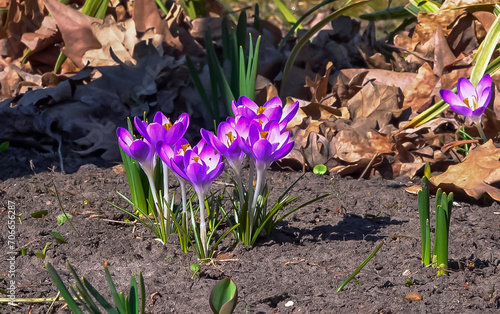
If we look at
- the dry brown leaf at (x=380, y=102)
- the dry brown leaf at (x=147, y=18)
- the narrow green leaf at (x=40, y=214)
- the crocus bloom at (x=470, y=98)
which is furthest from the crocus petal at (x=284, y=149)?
the dry brown leaf at (x=147, y=18)

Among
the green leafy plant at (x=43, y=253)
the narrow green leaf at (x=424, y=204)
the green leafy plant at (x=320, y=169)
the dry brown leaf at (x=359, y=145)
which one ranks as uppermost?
the narrow green leaf at (x=424, y=204)

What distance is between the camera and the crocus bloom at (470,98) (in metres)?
2.09

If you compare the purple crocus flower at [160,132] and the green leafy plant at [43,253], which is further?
the green leafy plant at [43,253]

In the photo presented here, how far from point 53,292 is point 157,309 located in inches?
12.4

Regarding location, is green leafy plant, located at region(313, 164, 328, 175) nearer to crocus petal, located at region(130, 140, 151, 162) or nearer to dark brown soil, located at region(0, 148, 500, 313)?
dark brown soil, located at region(0, 148, 500, 313)

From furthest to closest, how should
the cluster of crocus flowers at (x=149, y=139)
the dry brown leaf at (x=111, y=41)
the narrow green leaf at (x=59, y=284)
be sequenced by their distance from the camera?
1. the dry brown leaf at (x=111, y=41)
2. the cluster of crocus flowers at (x=149, y=139)
3. the narrow green leaf at (x=59, y=284)

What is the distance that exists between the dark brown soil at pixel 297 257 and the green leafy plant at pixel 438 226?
0.04 metres

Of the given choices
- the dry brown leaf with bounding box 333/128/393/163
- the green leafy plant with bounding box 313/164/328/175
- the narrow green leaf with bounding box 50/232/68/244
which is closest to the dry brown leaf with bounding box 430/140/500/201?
the dry brown leaf with bounding box 333/128/393/163

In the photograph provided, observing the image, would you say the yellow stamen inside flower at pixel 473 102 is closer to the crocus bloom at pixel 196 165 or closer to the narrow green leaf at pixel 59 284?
the crocus bloom at pixel 196 165

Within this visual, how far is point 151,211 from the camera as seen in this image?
2.07 m

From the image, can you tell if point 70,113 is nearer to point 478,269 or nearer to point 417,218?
point 417,218

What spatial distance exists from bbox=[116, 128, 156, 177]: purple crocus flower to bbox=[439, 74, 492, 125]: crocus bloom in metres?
1.05

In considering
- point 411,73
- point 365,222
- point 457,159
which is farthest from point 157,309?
point 411,73

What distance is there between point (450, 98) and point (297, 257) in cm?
82
